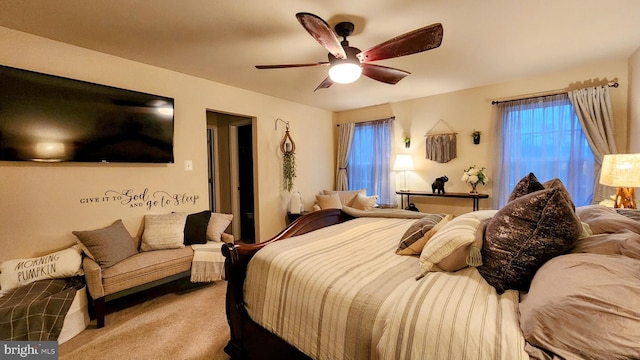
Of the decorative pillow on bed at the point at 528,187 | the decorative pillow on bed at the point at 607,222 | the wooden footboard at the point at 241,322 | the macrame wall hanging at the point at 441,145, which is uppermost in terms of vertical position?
the macrame wall hanging at the point at 441,145

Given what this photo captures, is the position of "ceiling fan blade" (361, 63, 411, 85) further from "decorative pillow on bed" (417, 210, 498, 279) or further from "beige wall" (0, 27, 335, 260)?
"beige wall" (0, 27, 335, 260)

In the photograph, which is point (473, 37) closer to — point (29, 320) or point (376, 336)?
point (376, 336)

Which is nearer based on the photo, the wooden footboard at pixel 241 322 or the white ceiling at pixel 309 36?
the wooden footboard at pixel 241 322

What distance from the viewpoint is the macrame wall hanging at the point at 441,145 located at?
12.9ft

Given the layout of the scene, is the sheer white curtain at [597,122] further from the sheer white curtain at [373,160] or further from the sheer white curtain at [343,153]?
the sheer white curtain at [343,153]

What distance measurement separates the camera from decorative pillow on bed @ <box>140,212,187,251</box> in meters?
2.64

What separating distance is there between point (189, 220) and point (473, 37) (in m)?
3.40

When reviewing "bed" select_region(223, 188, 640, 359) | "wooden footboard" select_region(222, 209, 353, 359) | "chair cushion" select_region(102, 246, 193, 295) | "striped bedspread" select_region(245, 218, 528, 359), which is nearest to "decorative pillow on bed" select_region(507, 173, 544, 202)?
"bed" select_region(223, 188, 640, 359)

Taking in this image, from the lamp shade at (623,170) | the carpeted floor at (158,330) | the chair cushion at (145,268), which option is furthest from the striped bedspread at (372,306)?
the lamp shade at (623,170)

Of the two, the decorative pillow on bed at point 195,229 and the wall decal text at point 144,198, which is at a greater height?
the wall decal text at point 144,198

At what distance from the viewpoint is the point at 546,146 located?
10.7 ft

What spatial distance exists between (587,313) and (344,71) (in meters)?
1.92

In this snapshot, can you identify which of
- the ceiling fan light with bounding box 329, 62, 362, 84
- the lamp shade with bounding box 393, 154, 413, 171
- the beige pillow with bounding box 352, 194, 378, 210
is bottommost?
the beige pillow with bounding box 352, 194, 378, 210

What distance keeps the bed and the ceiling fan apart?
1.13m
